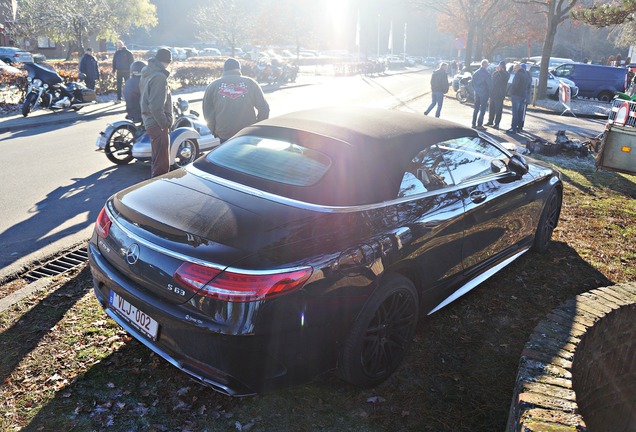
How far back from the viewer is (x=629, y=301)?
3783 millimetres

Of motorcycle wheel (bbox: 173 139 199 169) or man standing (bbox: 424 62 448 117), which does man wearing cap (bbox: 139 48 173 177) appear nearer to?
motorcycle wheel (bbox: 173 139 199 169)

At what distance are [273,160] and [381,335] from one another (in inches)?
54.5

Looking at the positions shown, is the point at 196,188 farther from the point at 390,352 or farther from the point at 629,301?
the point at 629,301

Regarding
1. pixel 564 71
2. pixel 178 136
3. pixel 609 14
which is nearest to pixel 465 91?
pixel 564 71

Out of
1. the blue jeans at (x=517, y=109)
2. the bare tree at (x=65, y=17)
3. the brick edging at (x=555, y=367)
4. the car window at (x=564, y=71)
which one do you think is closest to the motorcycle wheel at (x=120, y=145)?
the brick edging at (x=555, y=367)

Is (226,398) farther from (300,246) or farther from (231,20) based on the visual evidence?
(231,20)

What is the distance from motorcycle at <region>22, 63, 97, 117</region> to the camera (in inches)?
578

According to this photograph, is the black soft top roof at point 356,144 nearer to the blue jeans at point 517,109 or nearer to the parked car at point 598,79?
the blue jeans at point 517,109

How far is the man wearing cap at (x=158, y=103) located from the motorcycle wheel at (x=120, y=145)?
233cm

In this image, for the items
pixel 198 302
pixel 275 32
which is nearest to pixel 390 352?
pixel 198 302

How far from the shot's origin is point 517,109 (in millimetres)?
15219

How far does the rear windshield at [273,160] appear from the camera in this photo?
354cm

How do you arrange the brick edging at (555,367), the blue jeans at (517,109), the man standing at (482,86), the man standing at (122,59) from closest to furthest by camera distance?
1. the brick edging at (555,367)
2. the blue jeans at (517,109)
3. the man standing at (482,86)
4. the man standing at (122,59)

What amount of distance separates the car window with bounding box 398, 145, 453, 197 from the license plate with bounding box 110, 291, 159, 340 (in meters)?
1.72
